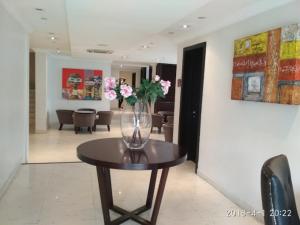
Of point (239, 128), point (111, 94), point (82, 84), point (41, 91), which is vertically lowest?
point (239, 128)

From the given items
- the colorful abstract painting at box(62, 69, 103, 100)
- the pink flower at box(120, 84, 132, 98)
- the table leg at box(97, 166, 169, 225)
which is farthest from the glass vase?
the colorful abstract painting at box(62, 69, 103, 100)

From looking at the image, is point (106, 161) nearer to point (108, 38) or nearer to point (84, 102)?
point (108, 38)

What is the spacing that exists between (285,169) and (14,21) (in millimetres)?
4020

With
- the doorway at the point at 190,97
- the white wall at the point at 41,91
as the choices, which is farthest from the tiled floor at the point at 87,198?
the white wall at the point at 41,91

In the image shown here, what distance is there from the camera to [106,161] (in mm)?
2260

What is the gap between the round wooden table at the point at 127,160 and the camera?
88.5 inches

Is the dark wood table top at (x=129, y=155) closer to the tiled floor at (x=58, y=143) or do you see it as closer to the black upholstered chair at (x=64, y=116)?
the tiled floor at (x=58, y=143)

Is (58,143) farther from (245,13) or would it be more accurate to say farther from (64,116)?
(245,13)

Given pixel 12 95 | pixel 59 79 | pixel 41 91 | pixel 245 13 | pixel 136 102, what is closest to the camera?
pixel 136 102

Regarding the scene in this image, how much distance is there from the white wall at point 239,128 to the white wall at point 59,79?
5900mm

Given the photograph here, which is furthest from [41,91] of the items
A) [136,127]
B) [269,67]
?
[269,67]

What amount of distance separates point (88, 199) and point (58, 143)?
3792 millimetres

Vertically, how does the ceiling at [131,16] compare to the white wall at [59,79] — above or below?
above

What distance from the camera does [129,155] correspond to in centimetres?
247
